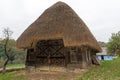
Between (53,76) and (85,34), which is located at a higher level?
(85,34)

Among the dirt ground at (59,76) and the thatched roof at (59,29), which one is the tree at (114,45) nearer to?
the thatched roof at (59,29)

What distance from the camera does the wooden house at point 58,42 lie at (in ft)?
51.1

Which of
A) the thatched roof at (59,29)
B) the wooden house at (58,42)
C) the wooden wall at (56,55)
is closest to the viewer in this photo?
the thatched roof at (59,29)

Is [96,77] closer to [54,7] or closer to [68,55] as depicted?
[68,55]

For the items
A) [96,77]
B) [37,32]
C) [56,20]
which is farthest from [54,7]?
[96,77]

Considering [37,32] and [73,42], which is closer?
[73,42]

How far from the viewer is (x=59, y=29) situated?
52.3ft

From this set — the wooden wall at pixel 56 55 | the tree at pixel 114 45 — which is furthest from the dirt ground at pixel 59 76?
the tree at pixel 114 45

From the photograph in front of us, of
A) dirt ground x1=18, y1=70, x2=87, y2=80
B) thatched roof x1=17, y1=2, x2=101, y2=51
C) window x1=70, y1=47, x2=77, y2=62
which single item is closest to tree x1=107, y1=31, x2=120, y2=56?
thatched roof x1=17, y1=2, x2=101, y2=51

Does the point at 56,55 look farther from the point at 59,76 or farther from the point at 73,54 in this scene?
the point at 59,76

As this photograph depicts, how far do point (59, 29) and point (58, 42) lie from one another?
119cm

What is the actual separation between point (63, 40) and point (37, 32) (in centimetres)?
230

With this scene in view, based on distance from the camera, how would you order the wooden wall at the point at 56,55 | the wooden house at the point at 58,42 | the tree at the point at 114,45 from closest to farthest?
the wooden house at the point at 58,42, the wooden wall at the point at 56,55, the tree at the point at 114,45

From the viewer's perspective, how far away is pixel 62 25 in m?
16.2
